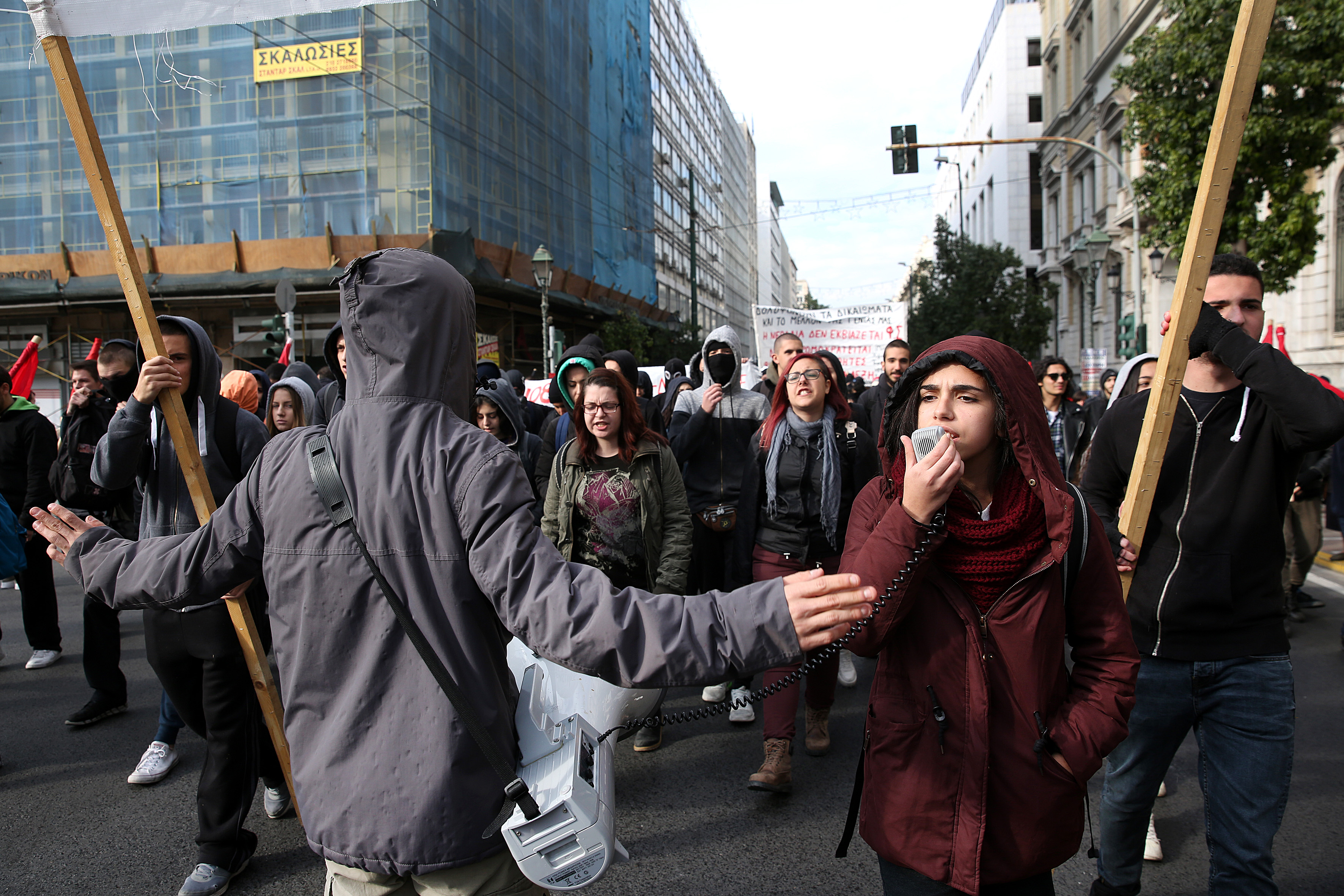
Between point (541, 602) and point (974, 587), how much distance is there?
98cm

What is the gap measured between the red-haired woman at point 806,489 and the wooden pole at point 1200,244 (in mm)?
1962

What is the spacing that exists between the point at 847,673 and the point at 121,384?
174 inches

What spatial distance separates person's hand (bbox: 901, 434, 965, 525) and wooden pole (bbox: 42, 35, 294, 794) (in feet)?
7.11

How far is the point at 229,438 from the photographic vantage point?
369 centimetres

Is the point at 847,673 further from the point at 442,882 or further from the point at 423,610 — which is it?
the point at 423,610

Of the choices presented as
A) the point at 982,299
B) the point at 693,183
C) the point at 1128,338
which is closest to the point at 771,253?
the point at 693,183

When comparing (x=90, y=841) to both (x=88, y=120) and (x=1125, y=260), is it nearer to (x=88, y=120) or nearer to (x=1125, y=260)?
(x=88, y=120)

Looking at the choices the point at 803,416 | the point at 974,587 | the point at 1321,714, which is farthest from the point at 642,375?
the point at 974,587

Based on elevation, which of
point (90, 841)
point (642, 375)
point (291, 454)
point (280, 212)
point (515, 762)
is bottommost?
point (90, 841)

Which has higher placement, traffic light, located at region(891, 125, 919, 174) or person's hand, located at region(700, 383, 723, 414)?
traffic light, located at region(891, 125, 919, 174)

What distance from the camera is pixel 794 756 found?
177 inches

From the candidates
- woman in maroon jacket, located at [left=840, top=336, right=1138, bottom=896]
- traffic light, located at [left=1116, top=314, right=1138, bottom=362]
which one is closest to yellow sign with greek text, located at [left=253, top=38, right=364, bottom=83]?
traffic light, located at [left=1116, top=314, right=1138, bottom=362]

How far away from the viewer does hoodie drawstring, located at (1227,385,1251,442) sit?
2541 mm

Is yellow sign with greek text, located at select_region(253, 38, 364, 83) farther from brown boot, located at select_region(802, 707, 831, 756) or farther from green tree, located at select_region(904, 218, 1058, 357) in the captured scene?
green tree, located at select_region(904, 218, 1058, 357)
